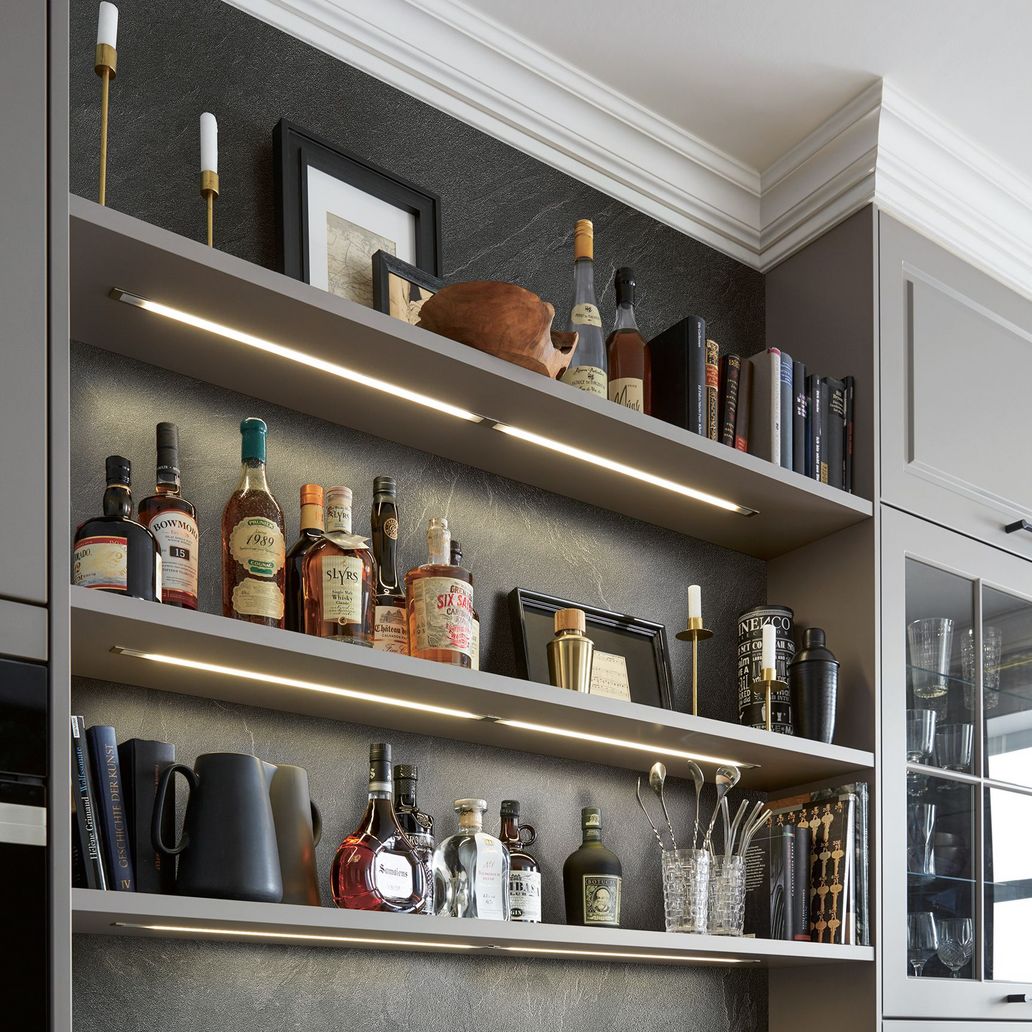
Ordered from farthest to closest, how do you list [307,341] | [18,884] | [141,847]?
[307,341], [141,847], [18,884]

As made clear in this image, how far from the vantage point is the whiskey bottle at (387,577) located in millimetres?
1826

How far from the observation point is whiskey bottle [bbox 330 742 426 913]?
1.67 meters

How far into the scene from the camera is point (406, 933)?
163 cm

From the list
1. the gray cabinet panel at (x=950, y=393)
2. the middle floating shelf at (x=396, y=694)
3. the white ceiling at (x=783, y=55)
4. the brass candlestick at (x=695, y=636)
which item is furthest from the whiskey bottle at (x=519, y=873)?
the white ceiling at (x=783, y=55)

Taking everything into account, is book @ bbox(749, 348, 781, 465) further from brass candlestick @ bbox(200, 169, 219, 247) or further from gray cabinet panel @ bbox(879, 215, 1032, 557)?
brass candlestick @ bbox(200, 169, 219, 247)

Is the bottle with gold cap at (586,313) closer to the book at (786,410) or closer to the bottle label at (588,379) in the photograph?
the bottle label at (588,379)

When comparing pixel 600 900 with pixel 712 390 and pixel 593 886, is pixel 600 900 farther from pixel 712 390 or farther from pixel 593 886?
pixel 712 390

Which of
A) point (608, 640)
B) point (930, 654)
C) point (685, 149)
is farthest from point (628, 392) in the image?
point (930, 654)

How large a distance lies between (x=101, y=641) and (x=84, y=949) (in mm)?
399

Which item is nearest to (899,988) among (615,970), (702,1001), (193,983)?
(702,1001)

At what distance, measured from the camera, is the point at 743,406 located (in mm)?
2309

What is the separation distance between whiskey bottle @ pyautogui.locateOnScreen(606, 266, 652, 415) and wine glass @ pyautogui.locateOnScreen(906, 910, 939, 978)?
988 millimetres

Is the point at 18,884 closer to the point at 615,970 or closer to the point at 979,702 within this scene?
the point at 615,970

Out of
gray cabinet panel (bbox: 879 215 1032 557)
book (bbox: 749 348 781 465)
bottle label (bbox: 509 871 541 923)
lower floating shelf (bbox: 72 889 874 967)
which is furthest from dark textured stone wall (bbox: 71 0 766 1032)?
gray cabinet panel (bbox: 879 215 1032 557)
